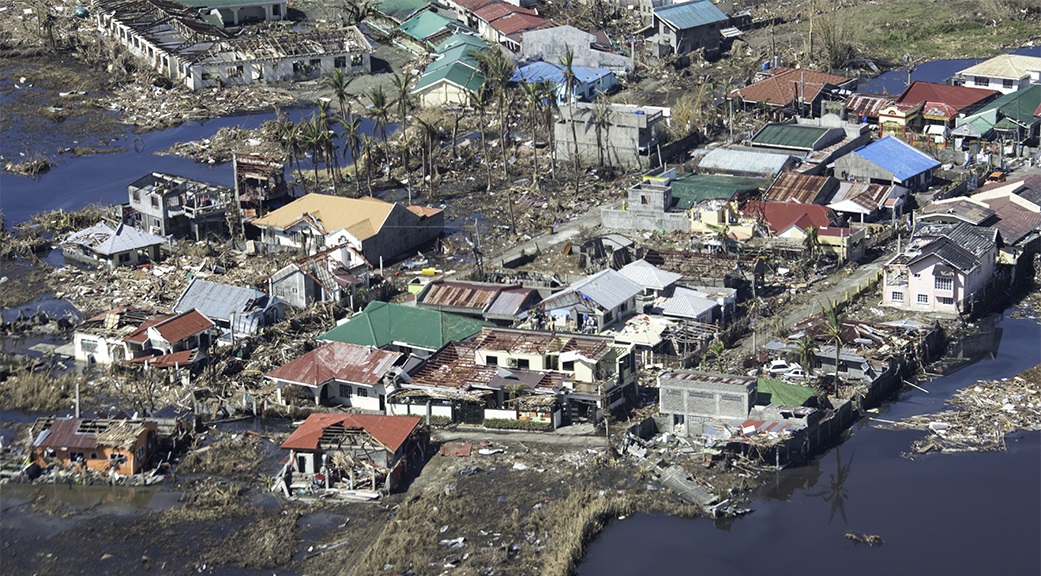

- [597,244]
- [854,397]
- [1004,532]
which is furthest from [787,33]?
[1004,532]

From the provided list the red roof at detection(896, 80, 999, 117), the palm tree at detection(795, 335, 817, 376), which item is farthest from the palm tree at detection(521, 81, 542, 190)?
the palm tree at detection(795, 335, 817, 376)

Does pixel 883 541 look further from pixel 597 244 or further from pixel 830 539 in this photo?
pixel 597 244

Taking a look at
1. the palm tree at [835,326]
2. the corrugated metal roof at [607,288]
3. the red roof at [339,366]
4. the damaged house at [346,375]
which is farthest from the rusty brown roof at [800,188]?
the red roof at [339,366]

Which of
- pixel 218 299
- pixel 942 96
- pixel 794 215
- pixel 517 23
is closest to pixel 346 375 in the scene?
pixel 218 299

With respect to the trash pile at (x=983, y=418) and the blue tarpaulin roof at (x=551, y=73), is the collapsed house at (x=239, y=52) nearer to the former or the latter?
the blue tarpaulin roof at (x=551, y=73)

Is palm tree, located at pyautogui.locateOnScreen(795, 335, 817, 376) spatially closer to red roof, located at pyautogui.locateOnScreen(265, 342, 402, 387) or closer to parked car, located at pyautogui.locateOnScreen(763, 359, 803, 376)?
parked car, located at pyautogui.locateOnScreen(763, 359, 803, 376)

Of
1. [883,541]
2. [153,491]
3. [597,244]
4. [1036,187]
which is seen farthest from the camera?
[1036,187]
